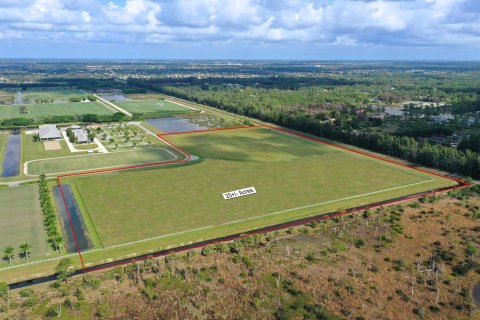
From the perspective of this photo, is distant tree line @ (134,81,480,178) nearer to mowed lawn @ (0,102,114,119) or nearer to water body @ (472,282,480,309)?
water body @ (472,282,480,309)

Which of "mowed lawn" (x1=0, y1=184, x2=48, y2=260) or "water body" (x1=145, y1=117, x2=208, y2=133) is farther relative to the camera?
"water body" (x1=145, y1=117, x2=208, y2=133)

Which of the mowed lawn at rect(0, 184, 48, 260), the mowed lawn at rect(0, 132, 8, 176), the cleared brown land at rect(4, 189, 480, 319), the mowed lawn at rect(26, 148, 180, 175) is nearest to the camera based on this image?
the cleared brown land at rect(4, 189, 480, 319)

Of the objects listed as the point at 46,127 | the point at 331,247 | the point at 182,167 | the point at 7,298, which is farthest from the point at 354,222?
the point at 46,127

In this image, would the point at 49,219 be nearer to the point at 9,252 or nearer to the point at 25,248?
the point at 25,248

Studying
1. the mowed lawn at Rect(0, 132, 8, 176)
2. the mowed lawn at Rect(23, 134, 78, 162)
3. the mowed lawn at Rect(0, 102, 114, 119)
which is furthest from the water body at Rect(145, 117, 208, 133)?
the mowed lawn at Rect(0, 132, 8, 176)

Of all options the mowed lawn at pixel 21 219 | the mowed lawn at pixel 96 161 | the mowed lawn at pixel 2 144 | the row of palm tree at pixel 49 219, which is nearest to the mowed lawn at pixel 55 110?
the mowed lawn at pixel 2 144

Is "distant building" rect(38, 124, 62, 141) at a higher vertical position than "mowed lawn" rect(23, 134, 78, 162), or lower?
higher
